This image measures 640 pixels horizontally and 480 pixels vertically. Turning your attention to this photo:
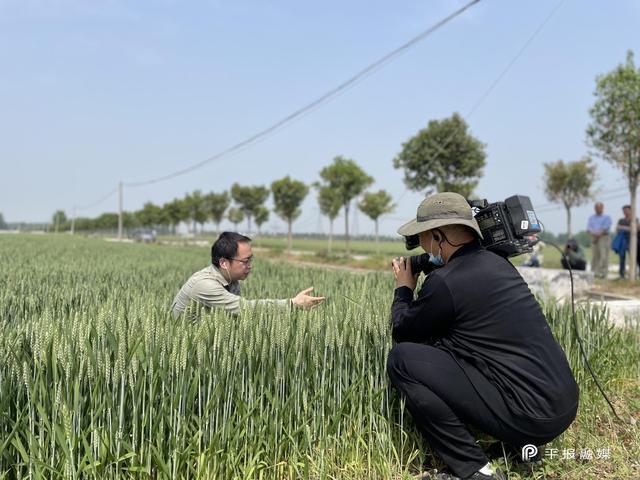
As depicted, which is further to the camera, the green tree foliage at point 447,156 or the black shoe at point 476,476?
the green tree foliage at point 447,156

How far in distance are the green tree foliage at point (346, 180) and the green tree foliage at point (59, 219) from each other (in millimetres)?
84674

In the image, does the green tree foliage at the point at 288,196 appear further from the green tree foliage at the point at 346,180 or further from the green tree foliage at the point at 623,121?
the green tree foliage at the point at 623,121

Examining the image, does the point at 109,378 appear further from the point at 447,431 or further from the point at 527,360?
the point at 527,360

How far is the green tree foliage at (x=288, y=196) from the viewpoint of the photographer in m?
26.3

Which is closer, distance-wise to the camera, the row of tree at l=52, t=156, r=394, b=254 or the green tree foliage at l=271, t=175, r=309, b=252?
the row of tree at l=52, t=156, r=394, b=254

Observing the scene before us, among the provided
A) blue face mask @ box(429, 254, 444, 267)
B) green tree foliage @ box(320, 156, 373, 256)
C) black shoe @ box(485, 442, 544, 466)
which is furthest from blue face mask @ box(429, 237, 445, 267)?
green tree foliage @ box(320, 156, 373, 256)

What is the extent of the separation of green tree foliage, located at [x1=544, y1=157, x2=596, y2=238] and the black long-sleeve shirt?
19363mm

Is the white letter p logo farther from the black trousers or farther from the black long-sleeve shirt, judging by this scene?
the black long-sleeve shirt

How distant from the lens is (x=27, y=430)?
5.31 ft

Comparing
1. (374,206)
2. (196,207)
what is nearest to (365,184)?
(374,206)

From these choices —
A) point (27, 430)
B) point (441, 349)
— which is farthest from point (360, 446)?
point (27, 430)

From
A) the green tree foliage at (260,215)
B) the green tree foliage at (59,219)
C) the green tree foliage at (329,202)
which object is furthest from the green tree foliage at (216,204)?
the green tree foliage at (59,219)

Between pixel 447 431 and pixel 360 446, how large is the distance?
43 cm

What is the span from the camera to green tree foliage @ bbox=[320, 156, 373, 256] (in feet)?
66.6
